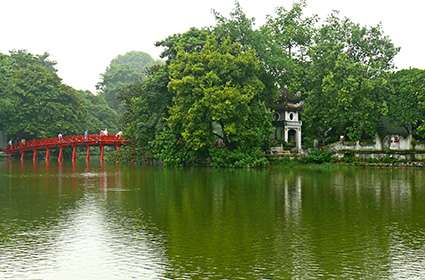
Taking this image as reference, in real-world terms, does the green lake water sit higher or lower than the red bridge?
lower

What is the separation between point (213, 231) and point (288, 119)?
3684 centimetres

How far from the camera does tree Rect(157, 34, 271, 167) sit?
4506 cm

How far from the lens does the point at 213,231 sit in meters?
18.2

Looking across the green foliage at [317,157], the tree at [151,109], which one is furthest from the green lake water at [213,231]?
the tree at [151,109]

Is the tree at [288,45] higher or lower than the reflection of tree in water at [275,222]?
higher

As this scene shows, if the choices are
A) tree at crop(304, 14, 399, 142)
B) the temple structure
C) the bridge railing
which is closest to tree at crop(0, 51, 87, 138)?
the bridge railing

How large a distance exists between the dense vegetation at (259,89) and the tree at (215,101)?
3.0 inches

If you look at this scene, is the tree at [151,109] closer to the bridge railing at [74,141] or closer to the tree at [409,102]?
the bridge railing at [74,141]

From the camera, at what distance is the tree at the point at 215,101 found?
45.1 m

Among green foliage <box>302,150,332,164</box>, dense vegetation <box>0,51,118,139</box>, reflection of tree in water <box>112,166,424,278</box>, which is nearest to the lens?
reflection of tree in water <box>112,166,424,278</box>

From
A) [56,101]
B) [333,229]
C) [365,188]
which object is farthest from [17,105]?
[333,229]

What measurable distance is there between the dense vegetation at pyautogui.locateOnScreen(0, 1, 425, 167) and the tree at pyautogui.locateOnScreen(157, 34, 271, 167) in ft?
0.25

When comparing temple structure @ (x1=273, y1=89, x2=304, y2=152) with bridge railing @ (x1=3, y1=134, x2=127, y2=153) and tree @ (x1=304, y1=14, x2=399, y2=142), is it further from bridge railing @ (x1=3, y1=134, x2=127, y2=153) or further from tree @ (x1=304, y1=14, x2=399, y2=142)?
bridge railing @ (x1=3, y1=134, x2=127, y2=153)

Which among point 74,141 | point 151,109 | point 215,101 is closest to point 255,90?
point 215,101
